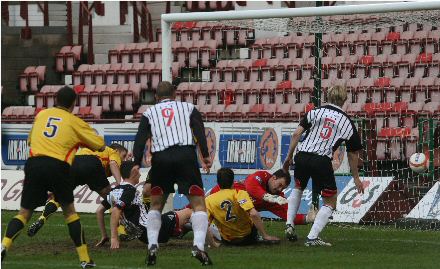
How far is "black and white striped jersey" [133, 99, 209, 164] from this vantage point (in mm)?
11258

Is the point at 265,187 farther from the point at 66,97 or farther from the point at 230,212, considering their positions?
the point at 66,97

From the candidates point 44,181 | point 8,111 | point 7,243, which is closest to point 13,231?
point 7,243

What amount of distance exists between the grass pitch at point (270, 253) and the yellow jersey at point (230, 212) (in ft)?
1.00

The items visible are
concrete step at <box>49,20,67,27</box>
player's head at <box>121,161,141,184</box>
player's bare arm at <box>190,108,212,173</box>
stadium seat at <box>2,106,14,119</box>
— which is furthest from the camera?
concrete step at <box>49,20,67,27</box>

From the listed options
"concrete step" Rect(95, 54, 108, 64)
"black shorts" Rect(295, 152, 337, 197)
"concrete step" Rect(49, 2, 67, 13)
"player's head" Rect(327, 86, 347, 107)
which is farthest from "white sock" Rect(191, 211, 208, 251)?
"concrete step" Rect(49, 2, 67, 13)

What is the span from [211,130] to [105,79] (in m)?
9.11

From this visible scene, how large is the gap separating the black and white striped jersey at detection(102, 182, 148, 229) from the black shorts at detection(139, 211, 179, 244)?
17 cm

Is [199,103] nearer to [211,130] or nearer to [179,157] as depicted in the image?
[211,130]

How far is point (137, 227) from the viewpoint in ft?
43.1

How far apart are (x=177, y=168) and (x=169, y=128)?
1.32 ft

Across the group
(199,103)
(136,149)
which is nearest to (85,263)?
(136,149)

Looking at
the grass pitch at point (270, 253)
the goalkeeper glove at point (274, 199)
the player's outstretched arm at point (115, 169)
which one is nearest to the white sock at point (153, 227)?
the grass pitch at point (270, 253)

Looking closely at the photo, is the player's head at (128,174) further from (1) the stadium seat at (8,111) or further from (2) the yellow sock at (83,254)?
(1) the stadium seat at (8,111)

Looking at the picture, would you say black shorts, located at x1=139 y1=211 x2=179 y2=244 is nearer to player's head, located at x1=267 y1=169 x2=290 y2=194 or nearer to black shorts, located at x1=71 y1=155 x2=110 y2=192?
player's head, located at x1=267 y1=169 x2=290 y2=194
